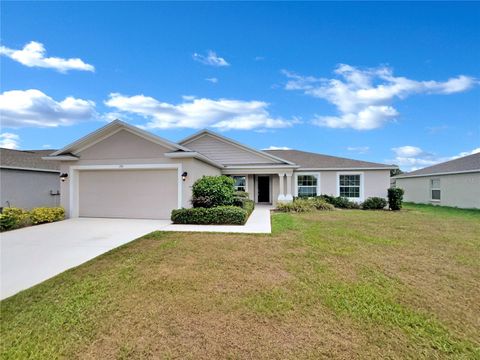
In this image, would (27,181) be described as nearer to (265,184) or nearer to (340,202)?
(265,184)

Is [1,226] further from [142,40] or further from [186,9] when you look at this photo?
[186,9]

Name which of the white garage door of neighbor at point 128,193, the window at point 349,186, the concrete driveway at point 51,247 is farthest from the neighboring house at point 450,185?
the concrete driveway at point 51,247

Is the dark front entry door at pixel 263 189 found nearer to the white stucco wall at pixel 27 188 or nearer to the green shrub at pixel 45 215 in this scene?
the green shrub at pixel 45 215

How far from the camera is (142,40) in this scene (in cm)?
1297

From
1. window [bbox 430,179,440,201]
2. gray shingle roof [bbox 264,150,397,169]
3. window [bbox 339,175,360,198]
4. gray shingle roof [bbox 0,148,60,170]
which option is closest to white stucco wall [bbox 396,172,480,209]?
window [bbox 430,179,440,201]

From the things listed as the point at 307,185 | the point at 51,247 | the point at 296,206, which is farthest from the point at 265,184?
the point at 51,247

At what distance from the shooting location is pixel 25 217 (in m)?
10.0

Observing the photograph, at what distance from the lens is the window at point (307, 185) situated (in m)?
18.6

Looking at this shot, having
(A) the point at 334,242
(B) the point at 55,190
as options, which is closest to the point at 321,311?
(A) the point at 334,242

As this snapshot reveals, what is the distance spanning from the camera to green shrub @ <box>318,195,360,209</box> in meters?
17.5

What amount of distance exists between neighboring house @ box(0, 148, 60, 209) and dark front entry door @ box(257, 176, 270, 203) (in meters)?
14.2

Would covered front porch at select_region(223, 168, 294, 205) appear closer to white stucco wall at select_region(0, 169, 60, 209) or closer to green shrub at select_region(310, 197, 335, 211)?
green shrub at select_region(310, 197, 335, 211)

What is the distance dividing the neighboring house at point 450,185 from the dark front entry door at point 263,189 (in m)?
14.6

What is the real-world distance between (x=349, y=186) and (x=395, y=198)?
116 inches
